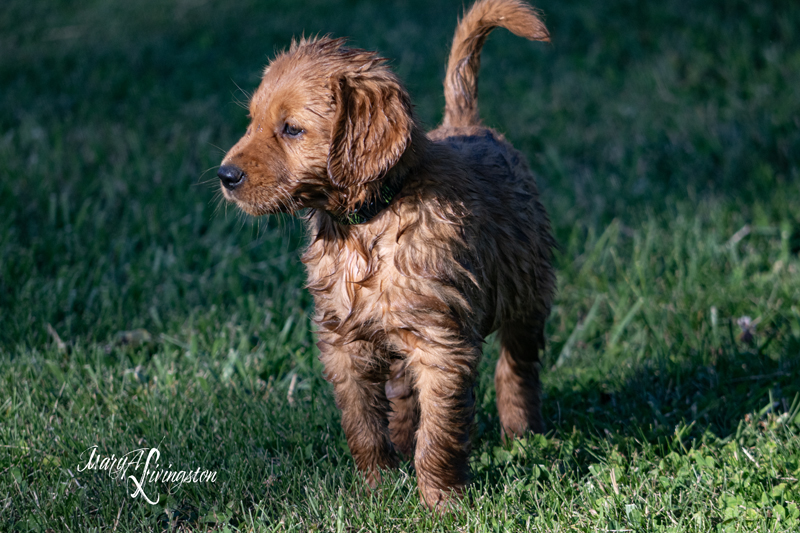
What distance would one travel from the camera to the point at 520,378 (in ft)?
12.6

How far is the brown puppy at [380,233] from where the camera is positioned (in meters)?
2.93

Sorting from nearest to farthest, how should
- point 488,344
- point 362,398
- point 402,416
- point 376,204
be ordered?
point 376,204 < point 362,398 < point 402,416 < point 488,344

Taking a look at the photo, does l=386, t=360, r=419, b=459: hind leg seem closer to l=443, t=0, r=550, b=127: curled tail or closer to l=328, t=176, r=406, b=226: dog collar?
l=328, t=176, r=406, b=226: dog collar

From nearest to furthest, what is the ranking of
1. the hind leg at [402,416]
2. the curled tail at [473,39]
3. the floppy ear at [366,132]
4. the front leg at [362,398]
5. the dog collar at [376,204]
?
the floppy ear at [366,132] < the dog collar at [376,204] < the front leg at [362,398] < the curled tail at [473,39] < the hind leg at [402,416]

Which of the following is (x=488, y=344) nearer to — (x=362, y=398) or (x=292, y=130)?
(x=362, y=398)

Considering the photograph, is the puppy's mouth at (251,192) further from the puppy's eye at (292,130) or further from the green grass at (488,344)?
the green grass at (488,344)

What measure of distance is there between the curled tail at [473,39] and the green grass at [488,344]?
25 centimetres

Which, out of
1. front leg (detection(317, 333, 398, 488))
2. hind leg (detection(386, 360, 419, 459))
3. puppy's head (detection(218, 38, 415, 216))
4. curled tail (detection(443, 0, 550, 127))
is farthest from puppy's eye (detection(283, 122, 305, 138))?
hind leg (detection(386, 360, 419, 459))

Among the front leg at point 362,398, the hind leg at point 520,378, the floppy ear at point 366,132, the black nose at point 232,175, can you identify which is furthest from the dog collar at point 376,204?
the hind leg at point 520,378

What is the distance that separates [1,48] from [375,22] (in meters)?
4.28

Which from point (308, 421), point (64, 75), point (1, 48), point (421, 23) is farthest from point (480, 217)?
point (1, 48)

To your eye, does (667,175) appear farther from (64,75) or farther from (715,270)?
(64,75)

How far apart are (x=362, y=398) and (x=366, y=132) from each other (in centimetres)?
111

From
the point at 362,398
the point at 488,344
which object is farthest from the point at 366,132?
the point at 488,344
